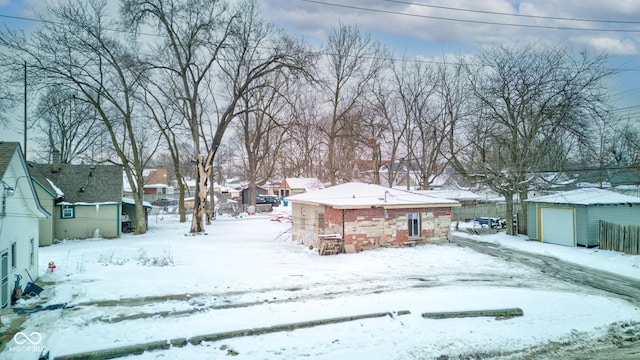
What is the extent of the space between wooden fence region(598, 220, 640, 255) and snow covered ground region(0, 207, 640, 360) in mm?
→ 626

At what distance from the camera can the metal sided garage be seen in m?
20.2

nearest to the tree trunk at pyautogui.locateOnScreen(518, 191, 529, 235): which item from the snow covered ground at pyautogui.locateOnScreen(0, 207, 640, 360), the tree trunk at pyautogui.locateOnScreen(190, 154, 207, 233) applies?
A: the snow covered ground at pyautogui.locateOnScreen(0, 207, 640, 360)

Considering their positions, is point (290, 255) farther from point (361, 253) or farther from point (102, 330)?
point (102, 330)

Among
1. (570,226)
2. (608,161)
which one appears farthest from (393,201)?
(608,161)

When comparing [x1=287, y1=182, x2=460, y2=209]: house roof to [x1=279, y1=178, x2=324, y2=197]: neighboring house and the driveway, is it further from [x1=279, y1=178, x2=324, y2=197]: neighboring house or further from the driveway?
[x1=279, y1=178, x2=324, y2=197]: neighboring house

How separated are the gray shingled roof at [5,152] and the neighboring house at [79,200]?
44.5 feet

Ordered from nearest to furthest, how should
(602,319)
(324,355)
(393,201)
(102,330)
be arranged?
1. (324,355)
2. (102,330)
3. (602,319)
4. (393,201)

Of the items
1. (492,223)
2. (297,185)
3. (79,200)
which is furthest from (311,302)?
(297,185)

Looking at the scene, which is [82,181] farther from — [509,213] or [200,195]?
[509,213]

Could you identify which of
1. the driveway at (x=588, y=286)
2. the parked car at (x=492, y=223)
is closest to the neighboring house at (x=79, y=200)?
the driveway at (x=588, y=286)

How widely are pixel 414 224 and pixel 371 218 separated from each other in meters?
2.74

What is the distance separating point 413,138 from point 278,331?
35.8 m

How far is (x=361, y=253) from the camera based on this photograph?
19062mm

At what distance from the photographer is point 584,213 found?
20.2m
